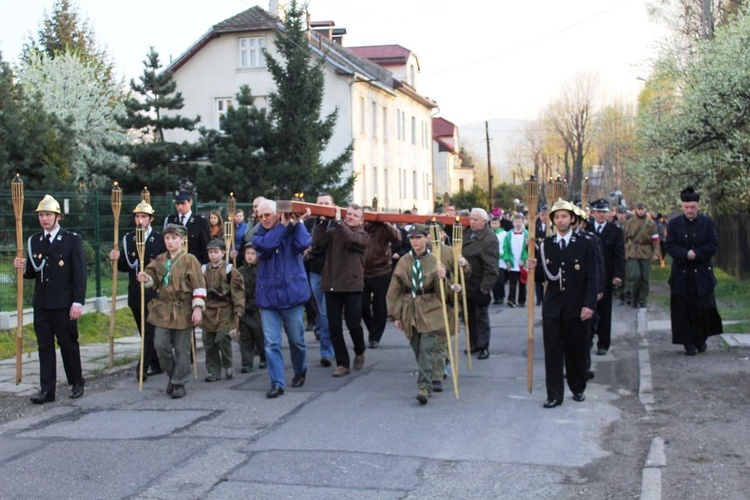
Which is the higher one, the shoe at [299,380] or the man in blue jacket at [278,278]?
the man in blue jacket at [278,278]

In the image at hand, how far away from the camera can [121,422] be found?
27.6 feet

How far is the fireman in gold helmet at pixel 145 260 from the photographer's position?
10.7m

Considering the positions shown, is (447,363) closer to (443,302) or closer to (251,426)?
(443,302)

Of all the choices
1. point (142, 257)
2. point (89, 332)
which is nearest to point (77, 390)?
point (142, 257)

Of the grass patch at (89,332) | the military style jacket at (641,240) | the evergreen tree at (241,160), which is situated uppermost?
the evergreen tree at (241,160)

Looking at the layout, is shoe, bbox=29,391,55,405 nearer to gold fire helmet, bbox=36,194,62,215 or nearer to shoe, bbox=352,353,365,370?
gold fire helmet, bbox=36,194,62,215

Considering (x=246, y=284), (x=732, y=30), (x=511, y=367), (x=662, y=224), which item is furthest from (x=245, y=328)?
(x=662, y=224)

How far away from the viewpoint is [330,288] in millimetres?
10695

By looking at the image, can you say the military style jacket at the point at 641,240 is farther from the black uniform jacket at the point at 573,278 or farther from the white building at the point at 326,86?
the white building at the point at 326,86

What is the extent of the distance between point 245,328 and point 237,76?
3103 centimetres

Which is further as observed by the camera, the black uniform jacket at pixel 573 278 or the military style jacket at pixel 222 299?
the military style jacket at pixel 222 299

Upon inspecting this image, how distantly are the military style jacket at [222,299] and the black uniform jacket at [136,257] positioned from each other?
0.66 m

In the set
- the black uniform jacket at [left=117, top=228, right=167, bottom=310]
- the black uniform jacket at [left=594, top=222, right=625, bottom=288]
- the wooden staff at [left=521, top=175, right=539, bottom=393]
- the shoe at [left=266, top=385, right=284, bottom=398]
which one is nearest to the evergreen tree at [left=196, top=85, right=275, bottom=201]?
the black uniform jacket at [left=594, top=222, right=625, bottom=288]

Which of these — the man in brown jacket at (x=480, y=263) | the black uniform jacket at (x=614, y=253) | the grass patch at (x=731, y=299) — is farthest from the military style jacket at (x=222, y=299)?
the grass patch at (x=731, y=299)
